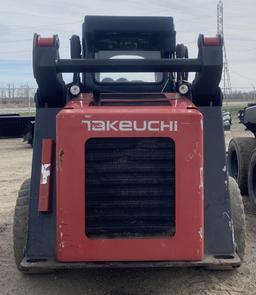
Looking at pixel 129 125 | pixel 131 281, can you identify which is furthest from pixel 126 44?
pixel 131 281

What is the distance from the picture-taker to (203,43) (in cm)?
412

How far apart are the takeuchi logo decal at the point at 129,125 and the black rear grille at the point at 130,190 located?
0.11 m

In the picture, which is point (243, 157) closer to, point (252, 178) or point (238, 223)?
point (252, 178)

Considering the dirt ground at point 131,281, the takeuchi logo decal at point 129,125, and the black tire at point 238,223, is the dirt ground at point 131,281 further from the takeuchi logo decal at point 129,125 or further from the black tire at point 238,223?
the takeuchi logo decal at point 129,125

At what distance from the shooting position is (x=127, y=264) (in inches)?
149

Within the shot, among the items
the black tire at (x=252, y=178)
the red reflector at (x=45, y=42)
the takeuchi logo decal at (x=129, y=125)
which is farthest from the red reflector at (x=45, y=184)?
the black tire at (x=252, y=178)

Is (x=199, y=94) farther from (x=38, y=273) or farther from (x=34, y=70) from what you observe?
(x=38, y=273)

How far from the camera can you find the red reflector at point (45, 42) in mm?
4113

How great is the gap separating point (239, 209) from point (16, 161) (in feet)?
31.3

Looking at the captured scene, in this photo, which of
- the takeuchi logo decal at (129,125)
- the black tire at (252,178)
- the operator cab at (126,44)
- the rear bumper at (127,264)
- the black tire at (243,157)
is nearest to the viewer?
the takeuchi logo decal at (129,125)

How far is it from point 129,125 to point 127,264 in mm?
992

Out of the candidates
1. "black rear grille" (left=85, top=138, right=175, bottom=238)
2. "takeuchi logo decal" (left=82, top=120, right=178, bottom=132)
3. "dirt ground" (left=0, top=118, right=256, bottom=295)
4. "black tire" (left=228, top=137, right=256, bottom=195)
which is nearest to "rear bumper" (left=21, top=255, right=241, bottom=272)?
"black rear grille" (left=85, top=138, right=175, bottom=238)

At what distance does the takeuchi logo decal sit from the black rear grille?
113mm

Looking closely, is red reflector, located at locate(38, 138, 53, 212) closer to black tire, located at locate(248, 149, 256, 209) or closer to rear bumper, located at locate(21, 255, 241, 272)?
rear bumper, located at locate(21, 255, 241, 272)
